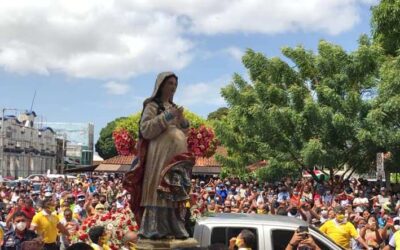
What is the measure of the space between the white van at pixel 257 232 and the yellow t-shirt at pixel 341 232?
→ 10.2ft

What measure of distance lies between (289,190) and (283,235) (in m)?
12.7

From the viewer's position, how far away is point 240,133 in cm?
2362

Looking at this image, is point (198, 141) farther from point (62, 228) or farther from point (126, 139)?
point (62, 228)

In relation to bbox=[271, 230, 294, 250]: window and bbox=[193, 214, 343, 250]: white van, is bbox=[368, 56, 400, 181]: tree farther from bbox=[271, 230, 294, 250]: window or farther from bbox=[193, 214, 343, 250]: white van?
bbox=[271, 230, 294, 250]: window

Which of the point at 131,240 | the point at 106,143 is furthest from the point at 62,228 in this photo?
the point at 106,143

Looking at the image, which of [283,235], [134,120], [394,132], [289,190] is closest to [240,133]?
[289,190]

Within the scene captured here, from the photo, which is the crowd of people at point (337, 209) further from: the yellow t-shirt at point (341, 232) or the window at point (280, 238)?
the window at point (280, 238)

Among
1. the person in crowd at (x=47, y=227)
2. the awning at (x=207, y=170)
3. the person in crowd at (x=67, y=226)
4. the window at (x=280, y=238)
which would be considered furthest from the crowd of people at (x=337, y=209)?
the awning at (x=207, y=170)

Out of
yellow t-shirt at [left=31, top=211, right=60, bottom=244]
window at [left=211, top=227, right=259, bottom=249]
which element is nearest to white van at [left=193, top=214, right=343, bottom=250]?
window at [left=211, top=227, right=259, bottom=249]

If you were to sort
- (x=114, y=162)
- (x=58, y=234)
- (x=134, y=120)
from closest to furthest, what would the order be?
(x=58, y=234) < (x=134, y=120) < (x=114, y=162)

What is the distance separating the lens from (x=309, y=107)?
1866 cm

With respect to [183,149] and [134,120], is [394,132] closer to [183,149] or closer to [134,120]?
[183,149]

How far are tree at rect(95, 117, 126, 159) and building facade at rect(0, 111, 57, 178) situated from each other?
12.5m

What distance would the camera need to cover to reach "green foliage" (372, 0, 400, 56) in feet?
62.0
